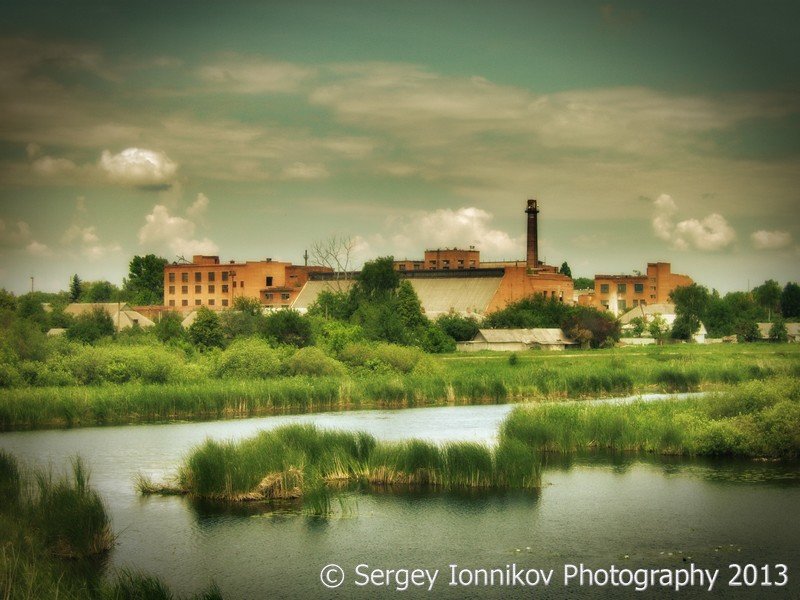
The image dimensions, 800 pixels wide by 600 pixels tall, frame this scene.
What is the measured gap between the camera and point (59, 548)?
1686 cm

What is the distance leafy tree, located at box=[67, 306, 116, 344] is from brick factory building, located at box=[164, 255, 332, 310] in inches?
1677

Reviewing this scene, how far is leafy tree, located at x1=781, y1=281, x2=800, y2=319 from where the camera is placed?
127731mm

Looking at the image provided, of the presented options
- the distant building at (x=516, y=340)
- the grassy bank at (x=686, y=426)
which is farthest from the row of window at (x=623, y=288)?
the grassy bank at (x=686, y=426)

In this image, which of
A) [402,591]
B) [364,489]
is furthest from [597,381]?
[402,591]

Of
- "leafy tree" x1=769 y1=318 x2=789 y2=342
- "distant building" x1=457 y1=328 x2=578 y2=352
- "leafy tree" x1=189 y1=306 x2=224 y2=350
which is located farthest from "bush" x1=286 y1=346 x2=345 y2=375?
"leafy tree" x1=769 y1=318 x2=789 y2=342

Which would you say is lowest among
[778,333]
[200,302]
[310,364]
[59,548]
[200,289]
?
[59,548]

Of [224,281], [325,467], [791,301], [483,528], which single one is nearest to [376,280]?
[224,281]

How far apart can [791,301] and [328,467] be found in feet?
386

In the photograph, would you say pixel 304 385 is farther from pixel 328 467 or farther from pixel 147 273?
pixel 147 273

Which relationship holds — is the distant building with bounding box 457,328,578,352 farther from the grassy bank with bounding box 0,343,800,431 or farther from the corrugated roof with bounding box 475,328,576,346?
the grassy bank with bounding box 0,343,800,431

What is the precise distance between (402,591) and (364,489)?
283 inches

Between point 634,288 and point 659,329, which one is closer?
point 659,329

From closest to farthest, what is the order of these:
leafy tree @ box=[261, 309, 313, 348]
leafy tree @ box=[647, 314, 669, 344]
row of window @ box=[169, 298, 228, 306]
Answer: leafy tree @ box=[261, 309, 313, 348]
leafy tree @ box=[647, 314, 669, 344]
row of window @ box=[169, 298, 228, 306]

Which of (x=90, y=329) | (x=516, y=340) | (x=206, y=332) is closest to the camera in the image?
(x=206, y=332)
